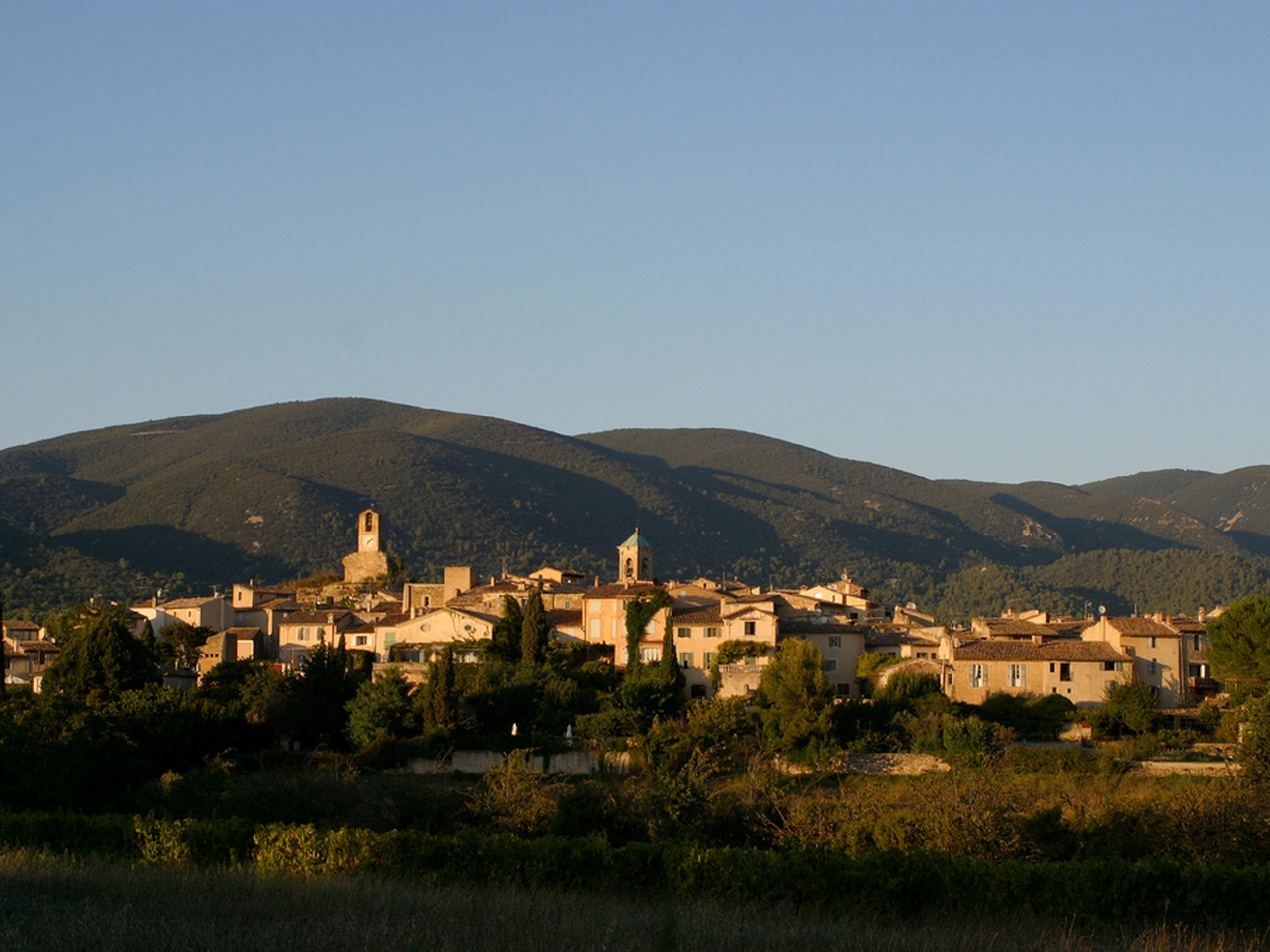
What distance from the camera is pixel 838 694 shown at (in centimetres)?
5581

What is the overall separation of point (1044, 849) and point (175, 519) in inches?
5216

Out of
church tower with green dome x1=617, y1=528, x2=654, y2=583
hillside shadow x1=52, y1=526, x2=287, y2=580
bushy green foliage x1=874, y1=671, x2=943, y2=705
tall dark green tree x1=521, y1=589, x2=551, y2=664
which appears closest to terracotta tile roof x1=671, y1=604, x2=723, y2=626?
tall dark green tree x1=521, y1=589, x2=551, y2=664

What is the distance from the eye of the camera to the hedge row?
22.9 m

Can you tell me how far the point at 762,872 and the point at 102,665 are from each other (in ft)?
113

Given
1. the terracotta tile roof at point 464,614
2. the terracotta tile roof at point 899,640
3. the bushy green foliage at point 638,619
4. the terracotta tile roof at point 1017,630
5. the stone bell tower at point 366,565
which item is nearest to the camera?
the bushy green foliage at point 638,619

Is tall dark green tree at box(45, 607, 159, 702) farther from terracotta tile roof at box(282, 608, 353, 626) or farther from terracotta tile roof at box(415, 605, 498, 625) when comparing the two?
terracotta tile roof at box(282, 608, 353, 626)

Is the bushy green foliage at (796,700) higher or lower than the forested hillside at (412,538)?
lower

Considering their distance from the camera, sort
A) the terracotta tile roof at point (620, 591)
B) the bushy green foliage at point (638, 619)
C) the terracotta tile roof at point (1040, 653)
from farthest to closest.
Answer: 1. the terracotta tile roof at point (620, 591)
2. the bushy green foliage at point (638, 619)
3. the terracotta tile roof at point (1040, 653)

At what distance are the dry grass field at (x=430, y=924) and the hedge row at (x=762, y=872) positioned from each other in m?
0.63

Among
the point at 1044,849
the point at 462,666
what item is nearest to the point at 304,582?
the point at 462,666

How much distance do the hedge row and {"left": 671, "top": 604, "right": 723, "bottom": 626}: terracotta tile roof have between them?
32.0 meters

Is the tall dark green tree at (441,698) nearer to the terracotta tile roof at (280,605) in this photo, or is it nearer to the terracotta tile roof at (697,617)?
the terracotta tile roof at (697,617)

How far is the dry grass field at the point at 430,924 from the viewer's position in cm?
1895

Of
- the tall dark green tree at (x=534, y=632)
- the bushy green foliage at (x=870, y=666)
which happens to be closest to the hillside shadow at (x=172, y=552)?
the tall dark green tree at (x=534, y=632)
